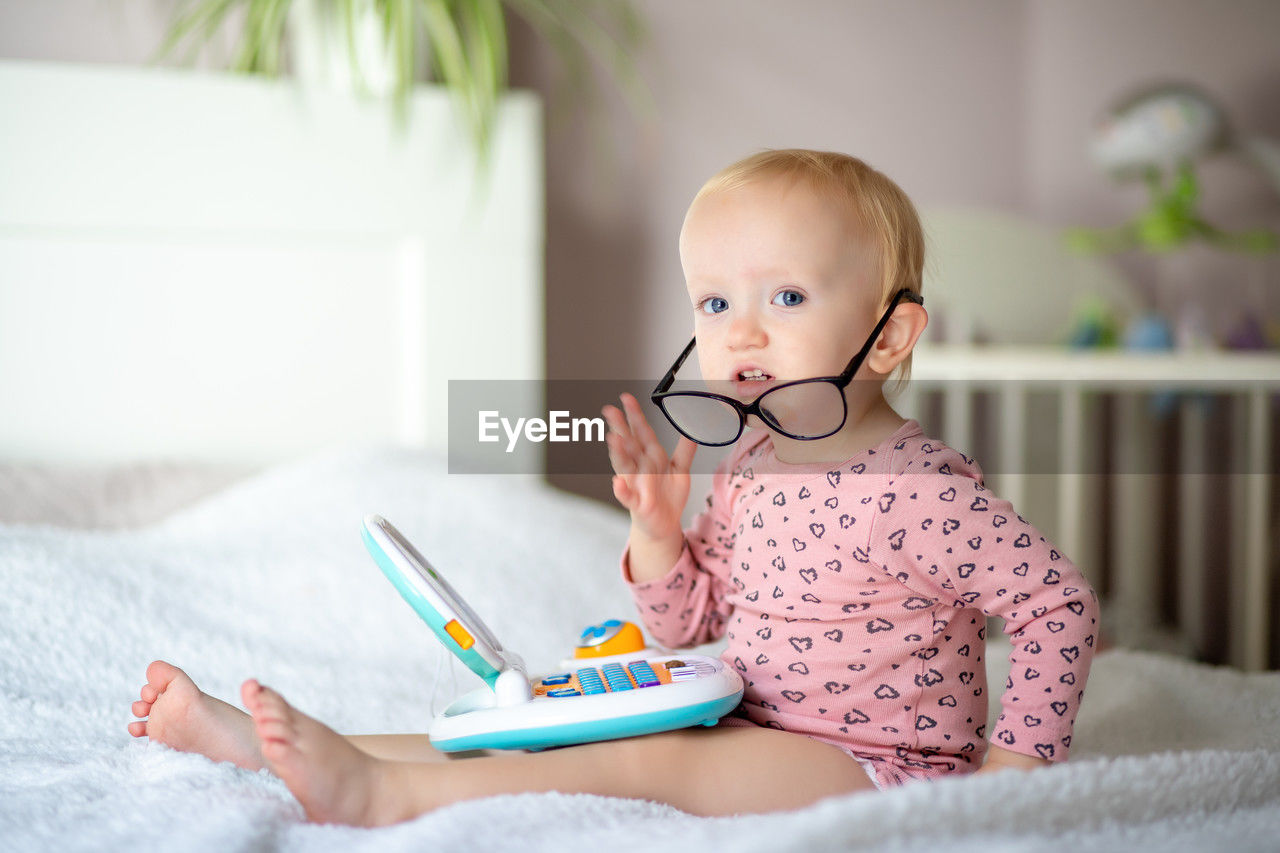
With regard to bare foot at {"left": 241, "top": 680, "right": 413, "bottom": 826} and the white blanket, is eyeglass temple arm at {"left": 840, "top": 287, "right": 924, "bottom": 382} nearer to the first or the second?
the white blanket

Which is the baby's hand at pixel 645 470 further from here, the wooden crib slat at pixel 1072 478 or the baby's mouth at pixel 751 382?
the wooden crib slat at pixel 1072 478

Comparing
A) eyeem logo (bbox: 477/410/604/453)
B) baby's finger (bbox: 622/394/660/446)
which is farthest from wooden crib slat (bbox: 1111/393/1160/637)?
baby's finger (bbox: 622/394/660/446)

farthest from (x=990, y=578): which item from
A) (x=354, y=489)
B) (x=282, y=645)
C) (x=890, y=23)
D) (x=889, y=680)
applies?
(x=890, y=23)

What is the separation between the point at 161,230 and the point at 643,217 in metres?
0.81

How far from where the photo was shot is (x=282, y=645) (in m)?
1.05

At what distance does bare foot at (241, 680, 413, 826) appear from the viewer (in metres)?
0.60

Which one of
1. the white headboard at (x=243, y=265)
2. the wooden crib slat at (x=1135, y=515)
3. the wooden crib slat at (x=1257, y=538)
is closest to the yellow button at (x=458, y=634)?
the white headboard at (x=243, y=265)

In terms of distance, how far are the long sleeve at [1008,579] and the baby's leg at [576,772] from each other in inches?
4.8

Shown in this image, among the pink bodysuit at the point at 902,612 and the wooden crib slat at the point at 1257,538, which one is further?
the wooden crib slat at the point at 1257,538

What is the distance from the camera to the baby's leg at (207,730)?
2.43ft

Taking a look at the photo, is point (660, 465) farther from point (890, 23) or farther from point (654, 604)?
point (890, 23)

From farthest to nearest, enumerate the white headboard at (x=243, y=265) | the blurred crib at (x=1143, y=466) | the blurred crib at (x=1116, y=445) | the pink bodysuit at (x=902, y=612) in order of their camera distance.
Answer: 1. the blurred crib at (x=1116, y=445)
2. the blurred crib at (x=1143, y=466)
3. the white headboard at (x=243, y=265)
4. the pink bodysuit at (x=902, y=612)

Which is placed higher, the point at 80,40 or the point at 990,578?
the point at 80,40

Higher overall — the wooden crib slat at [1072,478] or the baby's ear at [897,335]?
the baby's ear at [897,335]
